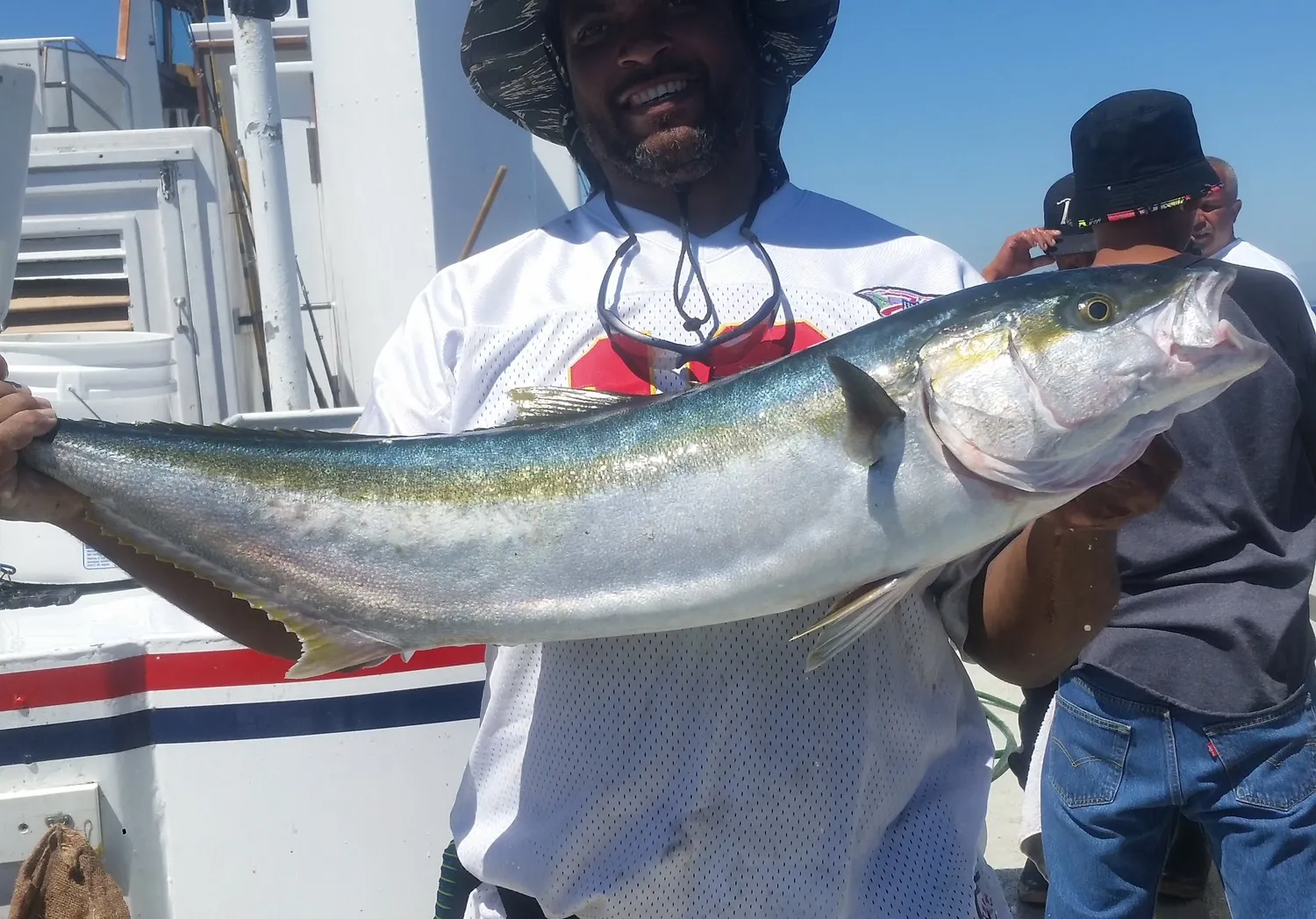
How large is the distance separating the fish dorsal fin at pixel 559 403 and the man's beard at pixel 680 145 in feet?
1.56

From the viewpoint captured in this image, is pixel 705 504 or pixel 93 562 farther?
pixel 93 562

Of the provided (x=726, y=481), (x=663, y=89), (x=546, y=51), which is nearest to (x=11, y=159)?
(x=546, y=51)

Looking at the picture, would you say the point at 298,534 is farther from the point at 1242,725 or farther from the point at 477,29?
the point at 1242,725

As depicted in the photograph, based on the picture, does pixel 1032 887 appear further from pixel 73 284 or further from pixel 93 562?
pixel 73 284

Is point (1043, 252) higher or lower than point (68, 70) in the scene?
lower

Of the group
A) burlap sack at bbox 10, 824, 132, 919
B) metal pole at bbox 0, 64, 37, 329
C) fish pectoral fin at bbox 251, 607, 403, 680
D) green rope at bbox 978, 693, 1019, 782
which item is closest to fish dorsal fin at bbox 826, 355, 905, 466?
fish pectoral fin at bbox 251, 607, 403, 680

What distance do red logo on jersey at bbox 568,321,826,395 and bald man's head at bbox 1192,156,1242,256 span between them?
3.13 m

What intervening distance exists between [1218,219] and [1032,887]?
9.54 ft

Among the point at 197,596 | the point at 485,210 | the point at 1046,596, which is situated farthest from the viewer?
the point at 485,210

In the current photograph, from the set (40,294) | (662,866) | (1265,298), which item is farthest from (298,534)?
(40,294)

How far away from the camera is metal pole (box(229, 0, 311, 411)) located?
429cm

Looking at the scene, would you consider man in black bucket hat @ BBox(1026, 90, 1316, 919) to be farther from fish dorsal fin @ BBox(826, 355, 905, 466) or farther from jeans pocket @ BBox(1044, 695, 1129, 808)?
fish dorsal fin @ BBox(826, 355, 905, 466)

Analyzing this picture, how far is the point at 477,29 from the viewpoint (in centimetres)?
219

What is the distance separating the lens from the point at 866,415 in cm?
147
